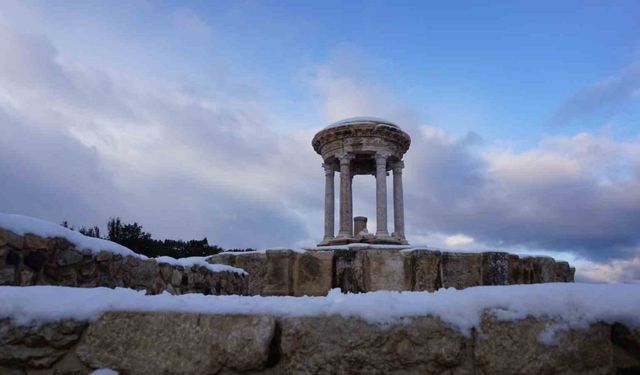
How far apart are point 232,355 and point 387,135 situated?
595 inches

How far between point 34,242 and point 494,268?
7.92 meters

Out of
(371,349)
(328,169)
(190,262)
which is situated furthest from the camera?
(328,169)

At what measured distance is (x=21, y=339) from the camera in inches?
74.4

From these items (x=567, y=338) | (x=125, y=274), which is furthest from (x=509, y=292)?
(x=125, y=274)

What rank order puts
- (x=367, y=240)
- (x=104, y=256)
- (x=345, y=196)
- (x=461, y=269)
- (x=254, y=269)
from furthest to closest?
(x=345, y=196)
(x=367, y=240)
(x=254, y=269)
(x=461, y=269)
(x=104, y=256)

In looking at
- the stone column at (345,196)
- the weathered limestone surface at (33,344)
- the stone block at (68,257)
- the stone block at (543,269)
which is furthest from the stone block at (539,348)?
the stone column at (345,196)

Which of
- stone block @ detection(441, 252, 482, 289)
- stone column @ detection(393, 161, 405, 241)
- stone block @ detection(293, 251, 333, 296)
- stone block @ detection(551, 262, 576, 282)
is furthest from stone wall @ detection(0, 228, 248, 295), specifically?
stone column @ detection(393, 161, 405, 241)

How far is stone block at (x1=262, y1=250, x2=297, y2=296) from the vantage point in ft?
29.7

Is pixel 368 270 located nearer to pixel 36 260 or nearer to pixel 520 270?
pixel 520 270

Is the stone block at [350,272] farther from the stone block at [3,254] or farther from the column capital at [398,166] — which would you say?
the column capital at [398,166]

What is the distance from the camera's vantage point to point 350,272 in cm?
896

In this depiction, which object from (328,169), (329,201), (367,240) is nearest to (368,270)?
(367,240)

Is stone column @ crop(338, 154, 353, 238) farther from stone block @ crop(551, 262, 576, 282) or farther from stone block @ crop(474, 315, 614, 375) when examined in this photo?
stone block @ crop(474, 315, 614, 375)

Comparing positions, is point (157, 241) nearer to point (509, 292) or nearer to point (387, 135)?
point (387, 135)
